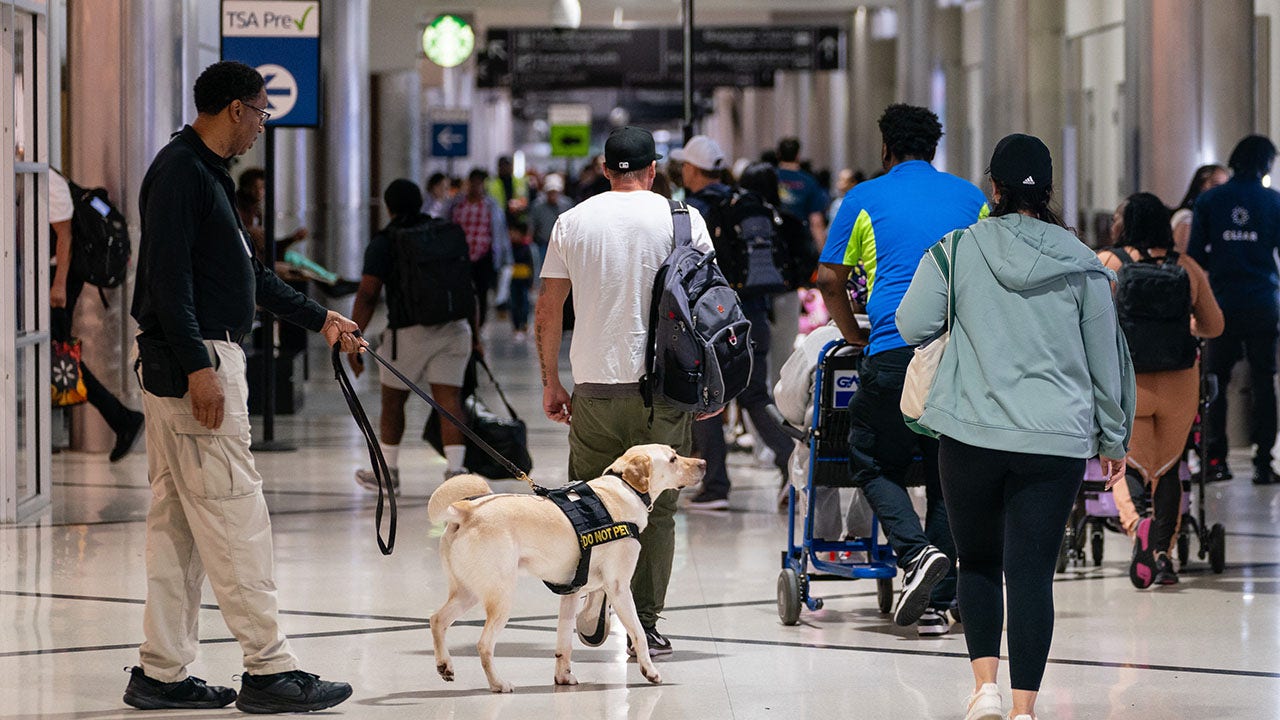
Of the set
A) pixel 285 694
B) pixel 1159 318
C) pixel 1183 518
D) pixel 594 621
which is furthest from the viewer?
pixel 1183 518

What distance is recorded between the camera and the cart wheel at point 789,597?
21.0 feet

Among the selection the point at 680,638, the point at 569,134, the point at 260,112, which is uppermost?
the point at 569,134

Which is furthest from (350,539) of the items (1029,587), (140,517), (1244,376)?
(1244,376)

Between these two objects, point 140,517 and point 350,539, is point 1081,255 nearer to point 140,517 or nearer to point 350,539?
point 350,539

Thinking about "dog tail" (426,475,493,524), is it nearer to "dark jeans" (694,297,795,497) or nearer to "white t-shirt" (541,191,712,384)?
"white t-shirt" (541,191,712,384)

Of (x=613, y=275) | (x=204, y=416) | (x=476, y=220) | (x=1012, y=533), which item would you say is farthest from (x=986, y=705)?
(x=476, y=220)

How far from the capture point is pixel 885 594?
6.65 meters

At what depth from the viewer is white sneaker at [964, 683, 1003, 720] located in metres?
4.70

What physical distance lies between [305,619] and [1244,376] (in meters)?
7.41

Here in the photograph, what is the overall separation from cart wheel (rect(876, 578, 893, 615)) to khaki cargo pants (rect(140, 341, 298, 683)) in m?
2.43

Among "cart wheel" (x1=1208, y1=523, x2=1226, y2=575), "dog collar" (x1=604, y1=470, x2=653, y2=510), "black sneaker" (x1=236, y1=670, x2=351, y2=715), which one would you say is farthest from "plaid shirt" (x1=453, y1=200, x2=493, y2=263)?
"black sneaker" (x1=236, y1=670, x2=351, y2=715)

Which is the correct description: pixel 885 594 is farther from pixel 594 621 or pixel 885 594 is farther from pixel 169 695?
pixel 169 695

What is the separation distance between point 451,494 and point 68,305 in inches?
247

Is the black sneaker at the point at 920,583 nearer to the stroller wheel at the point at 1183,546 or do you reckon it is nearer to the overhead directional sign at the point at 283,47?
the stroller wheel at the point at 1183,546
